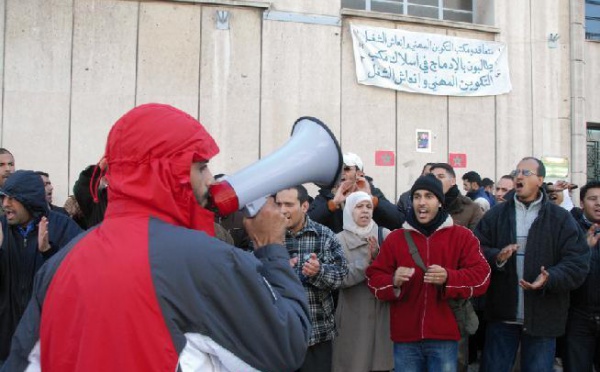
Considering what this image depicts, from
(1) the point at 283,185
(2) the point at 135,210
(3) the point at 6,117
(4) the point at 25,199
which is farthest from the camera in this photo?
(3) the point at 6,117

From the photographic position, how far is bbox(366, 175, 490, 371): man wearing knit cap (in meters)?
4.19

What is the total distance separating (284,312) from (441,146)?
9.34m

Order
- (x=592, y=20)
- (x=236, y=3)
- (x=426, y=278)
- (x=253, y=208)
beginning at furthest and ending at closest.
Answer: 1. (x=592, y=20)
2. (x=236, y=3)
3. (x=426, y=278)
4. (x=253, y=208)

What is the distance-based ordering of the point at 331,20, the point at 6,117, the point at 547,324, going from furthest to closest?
the point at 331,20 → the point at 6,117 → the point at 547,324

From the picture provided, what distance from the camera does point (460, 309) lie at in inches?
170

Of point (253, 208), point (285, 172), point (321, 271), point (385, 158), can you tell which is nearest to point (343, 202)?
point (321, 271)

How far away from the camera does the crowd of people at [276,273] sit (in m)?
1.55

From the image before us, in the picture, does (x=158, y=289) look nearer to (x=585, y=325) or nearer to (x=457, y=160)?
(x=585, y=325)

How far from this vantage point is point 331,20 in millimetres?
10102

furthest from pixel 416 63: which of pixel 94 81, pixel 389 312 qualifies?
pixel 389 312

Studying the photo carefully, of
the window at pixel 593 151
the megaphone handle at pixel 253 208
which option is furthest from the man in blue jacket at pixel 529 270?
the window at pixel 593 151

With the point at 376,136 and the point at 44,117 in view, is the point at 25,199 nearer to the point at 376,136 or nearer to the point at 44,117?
the point at 44,117

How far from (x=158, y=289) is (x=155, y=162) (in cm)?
34

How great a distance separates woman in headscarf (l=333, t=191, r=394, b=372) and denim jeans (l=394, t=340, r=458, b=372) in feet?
1.07
